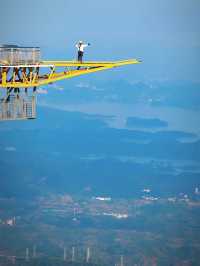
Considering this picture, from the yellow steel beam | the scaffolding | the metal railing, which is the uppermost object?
the metal railing

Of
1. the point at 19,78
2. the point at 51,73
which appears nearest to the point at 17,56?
the point at 19,78

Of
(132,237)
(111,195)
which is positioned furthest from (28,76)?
(111,195)

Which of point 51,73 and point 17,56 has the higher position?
point 17,56

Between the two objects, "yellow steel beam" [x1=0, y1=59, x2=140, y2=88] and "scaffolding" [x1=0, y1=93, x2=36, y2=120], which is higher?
"yellow steel beam" [x1=0, y1=59, x2=140, y2=88]

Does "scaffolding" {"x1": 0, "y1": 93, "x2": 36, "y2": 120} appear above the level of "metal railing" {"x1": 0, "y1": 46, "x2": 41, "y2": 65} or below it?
below

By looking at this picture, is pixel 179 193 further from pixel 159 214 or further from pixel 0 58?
pixel 0 58

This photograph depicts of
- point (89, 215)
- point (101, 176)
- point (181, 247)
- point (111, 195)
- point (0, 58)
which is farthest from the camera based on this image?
point (101, 176)

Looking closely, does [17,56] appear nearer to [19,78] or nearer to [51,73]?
[19,78]

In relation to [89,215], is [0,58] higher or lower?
higher
